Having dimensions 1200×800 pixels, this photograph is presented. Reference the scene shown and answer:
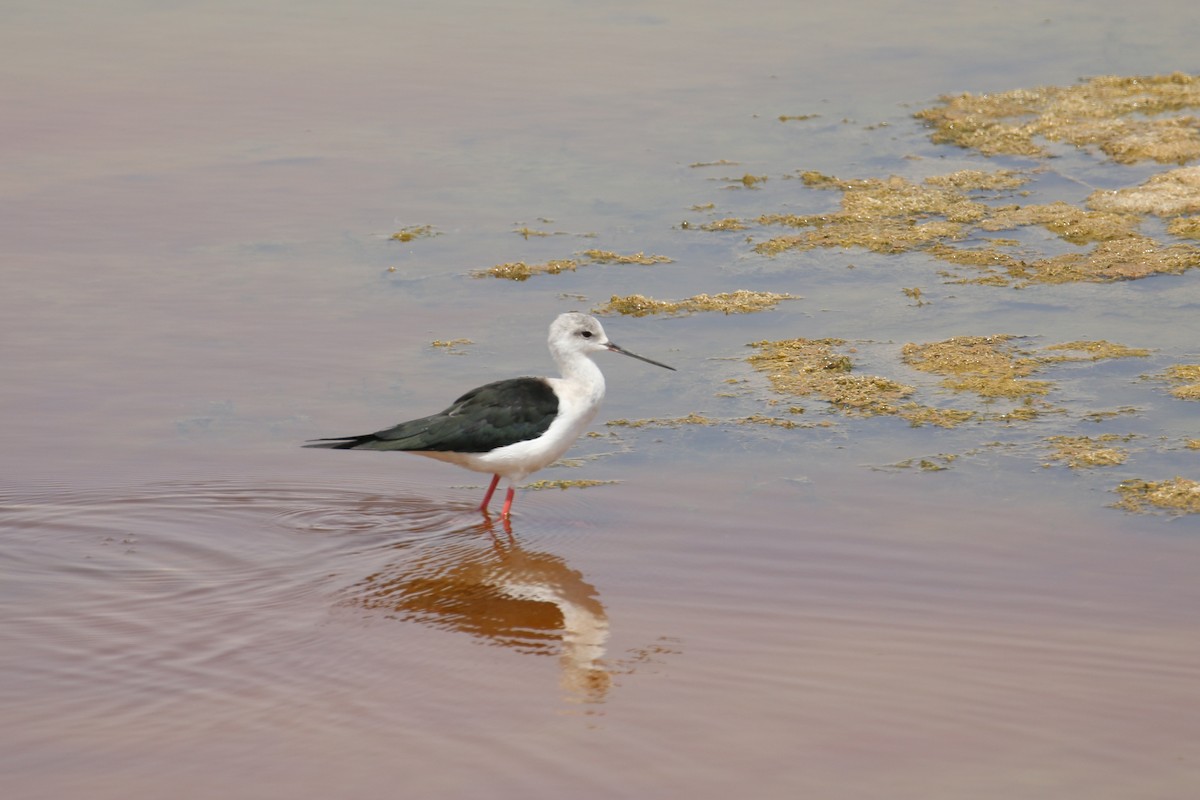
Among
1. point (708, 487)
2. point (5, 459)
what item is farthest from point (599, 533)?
point (5, 459)

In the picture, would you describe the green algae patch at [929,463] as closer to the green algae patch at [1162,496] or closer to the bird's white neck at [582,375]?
the green algae patch at [1162,496]

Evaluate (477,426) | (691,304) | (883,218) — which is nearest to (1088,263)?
(883,218)

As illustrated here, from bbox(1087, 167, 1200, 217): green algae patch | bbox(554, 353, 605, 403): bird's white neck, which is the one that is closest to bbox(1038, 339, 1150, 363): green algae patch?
bbox(1087, 167, 1200, 217): green algae patch

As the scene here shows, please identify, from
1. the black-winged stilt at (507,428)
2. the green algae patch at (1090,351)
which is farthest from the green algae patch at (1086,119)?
the black-winged stilt at (507,428)

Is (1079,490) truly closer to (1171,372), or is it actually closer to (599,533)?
(1171,372)

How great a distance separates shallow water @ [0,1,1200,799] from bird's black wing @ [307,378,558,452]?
0.37 meters

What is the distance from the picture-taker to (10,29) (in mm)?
14406

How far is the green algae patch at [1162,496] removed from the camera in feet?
21.3

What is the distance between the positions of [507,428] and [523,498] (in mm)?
501

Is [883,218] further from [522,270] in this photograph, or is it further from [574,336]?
[574,336]

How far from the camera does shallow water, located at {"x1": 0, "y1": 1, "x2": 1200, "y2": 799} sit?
4.89 metres

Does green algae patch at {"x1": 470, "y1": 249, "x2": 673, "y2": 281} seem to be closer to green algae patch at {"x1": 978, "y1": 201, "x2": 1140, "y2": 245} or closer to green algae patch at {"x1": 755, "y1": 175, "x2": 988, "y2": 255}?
green algae patch at {"x1": 755, "y1": 175, "x2": 988, "y2": 255}

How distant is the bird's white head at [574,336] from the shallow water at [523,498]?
0.52 m

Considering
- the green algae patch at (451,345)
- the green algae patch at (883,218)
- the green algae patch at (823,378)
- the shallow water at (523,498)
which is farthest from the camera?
the green algae patch at (883,218)
